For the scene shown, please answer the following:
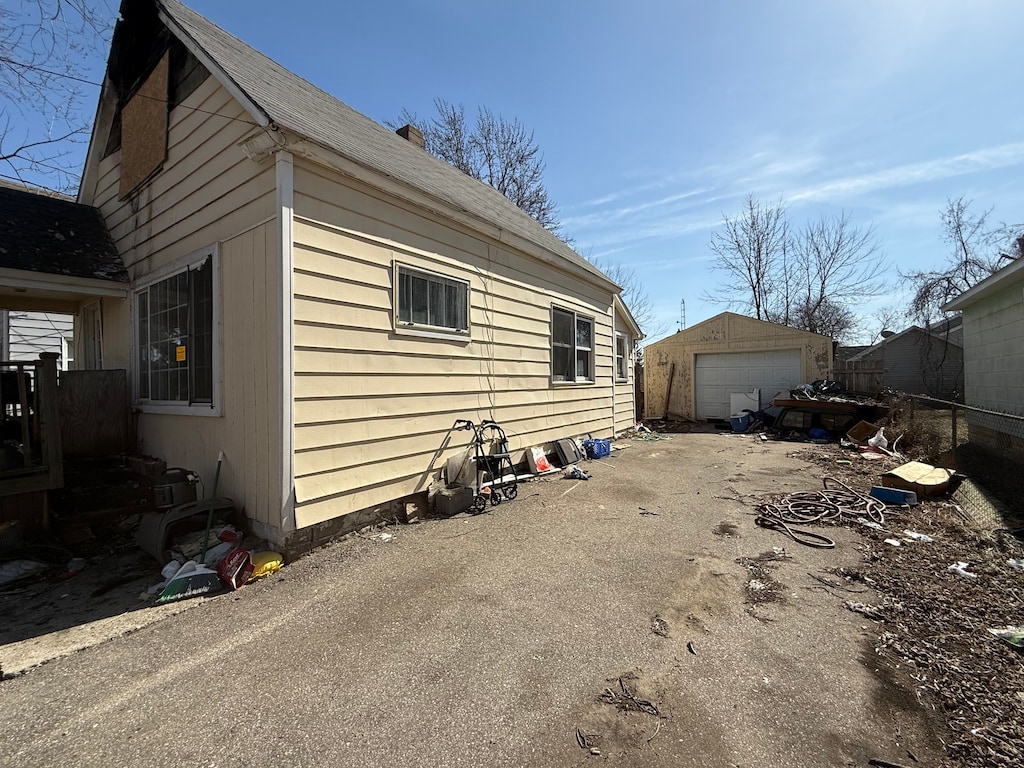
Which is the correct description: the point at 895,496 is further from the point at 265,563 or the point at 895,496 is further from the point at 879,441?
the point at 265,563

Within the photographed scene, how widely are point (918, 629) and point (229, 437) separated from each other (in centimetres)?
554

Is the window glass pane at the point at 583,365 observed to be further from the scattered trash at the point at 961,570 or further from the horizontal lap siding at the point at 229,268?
the horizontal lap siding at the point at 229,268

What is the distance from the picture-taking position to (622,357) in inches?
491

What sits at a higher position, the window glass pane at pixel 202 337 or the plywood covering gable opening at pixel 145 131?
the plywood covering gable opening at pixel 145 131

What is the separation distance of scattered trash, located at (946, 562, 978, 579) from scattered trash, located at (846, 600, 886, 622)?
43.3 inches

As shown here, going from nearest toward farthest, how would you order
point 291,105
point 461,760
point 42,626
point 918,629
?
point 461,760 < point 918,629 < point 42,626 < point 291,105

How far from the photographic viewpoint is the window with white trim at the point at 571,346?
854 cm

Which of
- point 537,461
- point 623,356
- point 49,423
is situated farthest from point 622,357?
point 49,423

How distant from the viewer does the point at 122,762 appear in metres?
1.98

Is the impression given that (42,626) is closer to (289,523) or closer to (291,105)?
(289,523)

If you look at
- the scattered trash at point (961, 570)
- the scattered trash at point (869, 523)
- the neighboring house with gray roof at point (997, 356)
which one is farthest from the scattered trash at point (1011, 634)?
the neighboring house with gray roof at point (997, 356)

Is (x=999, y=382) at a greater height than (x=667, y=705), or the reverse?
(x=999, y=382)

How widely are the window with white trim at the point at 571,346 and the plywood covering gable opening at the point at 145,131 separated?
19.2 ft

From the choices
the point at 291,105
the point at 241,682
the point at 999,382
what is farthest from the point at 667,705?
the point at 999,382
